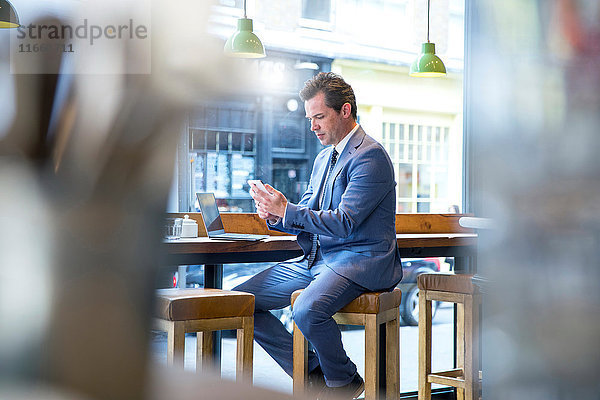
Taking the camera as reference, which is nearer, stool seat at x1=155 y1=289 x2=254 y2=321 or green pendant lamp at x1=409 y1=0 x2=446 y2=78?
stool seat at x1=155 y1=289 x2=254 y2=321

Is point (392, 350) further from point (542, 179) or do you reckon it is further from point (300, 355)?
point (542, 179)

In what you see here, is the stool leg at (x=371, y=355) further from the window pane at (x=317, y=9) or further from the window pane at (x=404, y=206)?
the window pane at (x=317, y=9)

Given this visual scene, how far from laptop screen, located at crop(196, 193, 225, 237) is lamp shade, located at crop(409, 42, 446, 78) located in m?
1.83

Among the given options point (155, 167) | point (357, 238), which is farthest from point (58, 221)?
point (357, 238)

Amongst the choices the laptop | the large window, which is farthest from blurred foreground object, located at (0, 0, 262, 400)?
the large window

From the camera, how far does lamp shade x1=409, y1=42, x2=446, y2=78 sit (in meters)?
4.22

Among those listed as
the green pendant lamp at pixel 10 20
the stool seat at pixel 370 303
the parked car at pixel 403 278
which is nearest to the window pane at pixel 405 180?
the parked car at pixel 403 278

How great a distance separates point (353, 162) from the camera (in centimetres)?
272

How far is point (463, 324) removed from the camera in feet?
10.5

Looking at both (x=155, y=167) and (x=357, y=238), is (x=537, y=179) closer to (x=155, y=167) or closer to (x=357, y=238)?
(x=155, y=167)

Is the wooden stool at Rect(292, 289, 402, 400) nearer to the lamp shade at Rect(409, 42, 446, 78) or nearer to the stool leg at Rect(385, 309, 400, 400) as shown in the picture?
the stool leg at Rect(385, 309, 400, 400)

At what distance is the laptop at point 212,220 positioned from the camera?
3029 millimetres

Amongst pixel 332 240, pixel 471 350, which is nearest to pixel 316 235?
pixel 332 240

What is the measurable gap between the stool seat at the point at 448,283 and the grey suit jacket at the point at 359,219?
476mm
